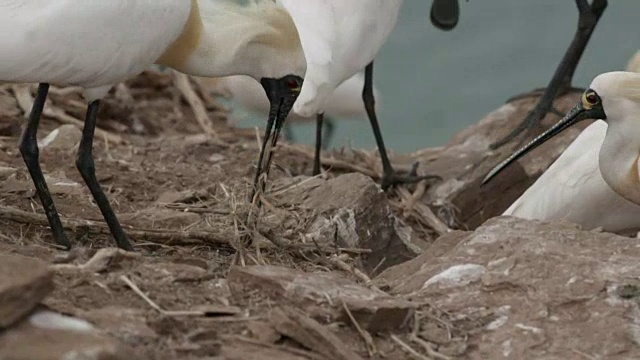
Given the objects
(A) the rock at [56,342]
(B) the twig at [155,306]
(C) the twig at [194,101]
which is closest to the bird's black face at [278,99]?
(B) the twig at [155,306]

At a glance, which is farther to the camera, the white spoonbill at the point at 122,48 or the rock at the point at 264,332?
the white spoonbill at the point at 122,48

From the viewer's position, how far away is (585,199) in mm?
6512

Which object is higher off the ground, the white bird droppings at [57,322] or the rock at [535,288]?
the white bird droppings at [57,322]

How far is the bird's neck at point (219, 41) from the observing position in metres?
5.44

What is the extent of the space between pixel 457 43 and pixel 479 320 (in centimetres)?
925

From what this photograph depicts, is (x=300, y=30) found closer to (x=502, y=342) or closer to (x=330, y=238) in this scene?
(x=330, y=238)

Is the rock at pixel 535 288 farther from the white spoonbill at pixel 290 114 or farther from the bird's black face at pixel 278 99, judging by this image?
the white spoonbill at pixel 290 114

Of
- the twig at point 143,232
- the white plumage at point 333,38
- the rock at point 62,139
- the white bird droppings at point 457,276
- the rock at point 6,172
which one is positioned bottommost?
the rock at point 62,139

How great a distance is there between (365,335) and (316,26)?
2840mm

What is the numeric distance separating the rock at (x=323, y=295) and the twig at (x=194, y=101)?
15.1 ft

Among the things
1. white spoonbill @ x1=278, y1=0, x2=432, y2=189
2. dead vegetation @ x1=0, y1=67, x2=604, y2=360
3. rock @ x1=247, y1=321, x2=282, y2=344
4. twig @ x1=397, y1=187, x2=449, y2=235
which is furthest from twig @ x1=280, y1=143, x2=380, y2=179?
rock @ x1=247, y1=321, x2=282, y2=344

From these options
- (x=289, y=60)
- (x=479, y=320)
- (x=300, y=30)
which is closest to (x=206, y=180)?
(x=300, y=30)

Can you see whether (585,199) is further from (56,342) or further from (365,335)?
(56,342)

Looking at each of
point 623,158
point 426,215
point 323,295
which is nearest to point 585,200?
point 623,158
